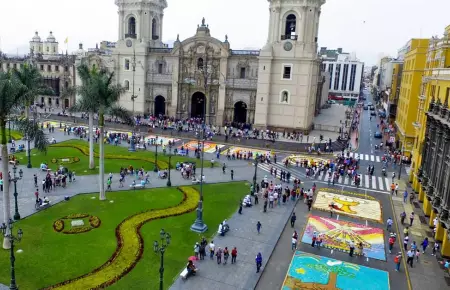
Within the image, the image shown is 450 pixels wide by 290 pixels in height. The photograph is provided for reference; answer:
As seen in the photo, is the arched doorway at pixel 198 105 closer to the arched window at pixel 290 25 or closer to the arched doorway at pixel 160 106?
the arched doorway at pixel 160 106

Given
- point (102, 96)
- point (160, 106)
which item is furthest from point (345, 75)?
point (102, 96)

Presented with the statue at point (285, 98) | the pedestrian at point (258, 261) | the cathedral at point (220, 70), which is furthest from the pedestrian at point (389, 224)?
the statue at point (285, 98)

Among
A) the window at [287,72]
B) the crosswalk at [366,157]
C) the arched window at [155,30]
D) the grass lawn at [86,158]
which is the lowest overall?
the grass lawn at [86,158]

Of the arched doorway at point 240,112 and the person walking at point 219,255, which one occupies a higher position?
the arched doorway at point 240,112

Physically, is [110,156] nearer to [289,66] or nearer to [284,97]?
[284,97]

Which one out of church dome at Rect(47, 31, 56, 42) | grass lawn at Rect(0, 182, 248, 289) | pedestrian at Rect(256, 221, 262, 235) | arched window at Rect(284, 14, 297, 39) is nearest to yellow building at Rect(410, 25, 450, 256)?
pedestrian at Rect(256, 221, 262, 235)

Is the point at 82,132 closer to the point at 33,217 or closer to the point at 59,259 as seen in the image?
the point at 33,217

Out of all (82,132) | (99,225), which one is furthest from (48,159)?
(99,225)

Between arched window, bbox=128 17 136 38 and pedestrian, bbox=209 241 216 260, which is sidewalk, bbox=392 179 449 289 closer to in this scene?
pedestrian, bbox=209 241 216 260
